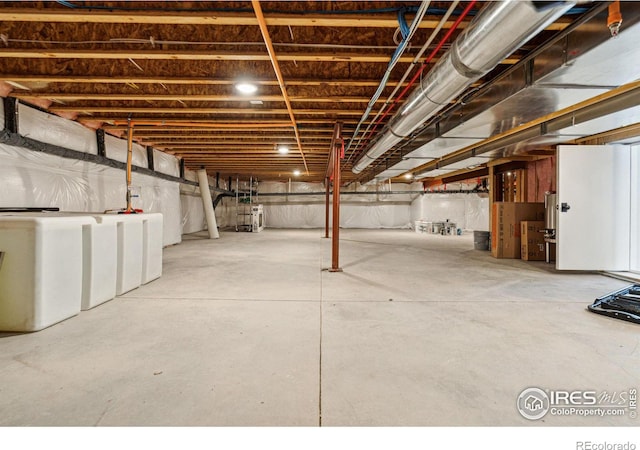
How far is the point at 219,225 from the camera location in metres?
12.1

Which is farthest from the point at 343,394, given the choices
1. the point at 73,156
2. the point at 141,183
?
the point at 141,183

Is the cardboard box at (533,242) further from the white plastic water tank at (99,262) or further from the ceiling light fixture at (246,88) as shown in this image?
the white plastic water tank at (99,262)

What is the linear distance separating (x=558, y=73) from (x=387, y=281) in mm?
2397

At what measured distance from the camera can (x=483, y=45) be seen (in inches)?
63.9

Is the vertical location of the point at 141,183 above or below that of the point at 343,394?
above

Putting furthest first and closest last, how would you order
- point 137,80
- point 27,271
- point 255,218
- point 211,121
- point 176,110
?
point 255,218 < point 211,121 < point 176,110 < point 137,80 < point 27,271

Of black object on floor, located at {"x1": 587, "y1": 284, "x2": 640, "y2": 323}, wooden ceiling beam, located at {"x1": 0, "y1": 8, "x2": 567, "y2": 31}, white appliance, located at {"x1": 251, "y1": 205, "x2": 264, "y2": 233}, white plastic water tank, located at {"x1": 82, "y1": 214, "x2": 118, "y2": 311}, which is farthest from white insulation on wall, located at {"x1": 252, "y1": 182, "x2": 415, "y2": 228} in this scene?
wooden ceiling beam, located at {"x1": 0, "y1": 8, "x2": 567, "y2": 31}

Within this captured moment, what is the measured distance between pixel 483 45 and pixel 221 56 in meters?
2.08

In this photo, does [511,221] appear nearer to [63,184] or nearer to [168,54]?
[168,54]

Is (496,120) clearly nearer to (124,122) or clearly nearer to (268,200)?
(124,122)

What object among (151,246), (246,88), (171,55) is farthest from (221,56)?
(151,246)

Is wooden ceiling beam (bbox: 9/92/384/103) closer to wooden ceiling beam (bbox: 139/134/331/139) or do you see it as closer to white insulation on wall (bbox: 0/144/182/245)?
white insulation on wall (bbox: 0/144/182/245)

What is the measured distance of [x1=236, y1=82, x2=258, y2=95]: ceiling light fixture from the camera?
3126 millimetres

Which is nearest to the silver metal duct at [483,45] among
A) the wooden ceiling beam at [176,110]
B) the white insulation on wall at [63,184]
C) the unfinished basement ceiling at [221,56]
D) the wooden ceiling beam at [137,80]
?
the unfinished basement ceiling at [221,56]
